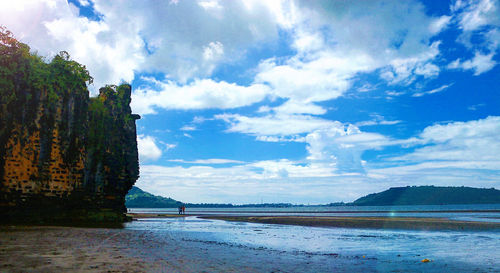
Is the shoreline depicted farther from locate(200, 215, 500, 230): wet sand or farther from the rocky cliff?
the rocky cliff

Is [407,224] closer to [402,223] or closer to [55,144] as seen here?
[402,223]

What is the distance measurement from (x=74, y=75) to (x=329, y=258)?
33981 mm

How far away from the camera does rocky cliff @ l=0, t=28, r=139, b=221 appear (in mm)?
30484

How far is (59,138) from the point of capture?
1329 inches

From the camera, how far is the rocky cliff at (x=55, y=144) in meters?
30.5

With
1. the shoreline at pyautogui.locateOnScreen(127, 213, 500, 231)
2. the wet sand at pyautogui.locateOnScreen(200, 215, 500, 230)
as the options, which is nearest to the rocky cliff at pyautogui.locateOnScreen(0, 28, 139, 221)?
the shoreline at pyautogui.locateOnScreen(127, 213, 500, 231)

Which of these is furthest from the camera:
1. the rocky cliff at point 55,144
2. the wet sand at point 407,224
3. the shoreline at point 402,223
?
the shoreline at point 402,223

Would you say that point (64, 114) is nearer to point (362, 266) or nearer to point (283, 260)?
point (283, 260)

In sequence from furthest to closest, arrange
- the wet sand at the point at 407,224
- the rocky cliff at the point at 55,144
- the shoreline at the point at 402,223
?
the shoreline at the point at 402,223
the wet sand at the point at 407,224
the rocky cliff at the point at 55,144

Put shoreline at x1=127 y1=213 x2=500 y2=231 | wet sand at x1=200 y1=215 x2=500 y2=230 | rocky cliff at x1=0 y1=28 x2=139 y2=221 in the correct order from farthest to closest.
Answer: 1. shoreline at x1=127 y1=213 x2=500 y2=231
2. wet sand at x1=200 y1=215 x2=500 y2=230
3. rocky cliff at x1=0 y1=28 x2=139 y2=221

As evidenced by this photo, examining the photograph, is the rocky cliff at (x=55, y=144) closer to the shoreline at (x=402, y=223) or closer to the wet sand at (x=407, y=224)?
the shoreline at (x=402, y=223)

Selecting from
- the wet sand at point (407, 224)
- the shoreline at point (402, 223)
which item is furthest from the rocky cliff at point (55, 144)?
the wet sand at point (407, 224)

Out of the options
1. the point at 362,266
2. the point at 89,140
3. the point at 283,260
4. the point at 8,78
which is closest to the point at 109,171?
the point at 89,140

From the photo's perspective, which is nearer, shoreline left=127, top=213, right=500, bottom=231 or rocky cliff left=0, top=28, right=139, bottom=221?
rocky cliff left=0, top=28, right=139, bottom=221
